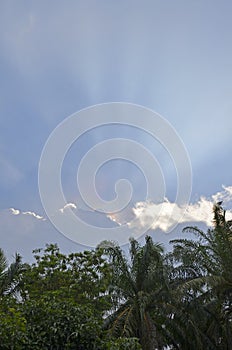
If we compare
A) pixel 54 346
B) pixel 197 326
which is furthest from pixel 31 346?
pixel 197 326

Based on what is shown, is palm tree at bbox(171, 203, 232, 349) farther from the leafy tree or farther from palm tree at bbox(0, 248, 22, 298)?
palm tree at bbox(0, 248, 22, 298)

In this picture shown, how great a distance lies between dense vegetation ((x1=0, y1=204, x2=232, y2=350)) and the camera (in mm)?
17703

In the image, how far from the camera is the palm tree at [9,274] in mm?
19453

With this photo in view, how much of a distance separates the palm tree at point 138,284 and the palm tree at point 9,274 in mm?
4054

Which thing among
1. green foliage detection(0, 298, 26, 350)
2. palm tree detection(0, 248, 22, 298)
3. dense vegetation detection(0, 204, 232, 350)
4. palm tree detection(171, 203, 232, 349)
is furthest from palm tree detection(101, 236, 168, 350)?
green foliage detection(0, 298, 26, 350)

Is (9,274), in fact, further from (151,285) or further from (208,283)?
(208,283)

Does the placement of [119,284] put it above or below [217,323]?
above

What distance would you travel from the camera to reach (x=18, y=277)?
1997 cm

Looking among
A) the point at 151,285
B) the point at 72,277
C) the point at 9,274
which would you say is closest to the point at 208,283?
the point at 151,285

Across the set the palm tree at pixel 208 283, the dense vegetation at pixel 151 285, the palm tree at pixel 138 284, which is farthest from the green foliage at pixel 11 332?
the palm tree at pixel 208 283

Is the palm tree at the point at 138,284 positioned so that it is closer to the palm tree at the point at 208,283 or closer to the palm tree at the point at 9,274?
the palm tree at the point at 208,283

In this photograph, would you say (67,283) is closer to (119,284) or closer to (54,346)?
(119,284)

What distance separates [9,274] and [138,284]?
566 cm

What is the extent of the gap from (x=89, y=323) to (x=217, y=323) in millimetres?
11802
